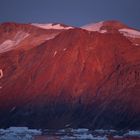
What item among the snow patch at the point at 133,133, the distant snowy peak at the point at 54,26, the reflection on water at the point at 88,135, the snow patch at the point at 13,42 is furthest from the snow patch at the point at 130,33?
the snow patch at the point at 133,133

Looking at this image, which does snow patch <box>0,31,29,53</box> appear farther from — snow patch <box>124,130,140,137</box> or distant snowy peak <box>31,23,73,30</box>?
snow patch <box>124,130,140,137</box>

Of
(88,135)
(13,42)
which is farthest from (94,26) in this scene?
(88,135)

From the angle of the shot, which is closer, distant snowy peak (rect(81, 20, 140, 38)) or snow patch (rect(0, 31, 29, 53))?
distant snowy peak (rect(81, 20, 140, 38))

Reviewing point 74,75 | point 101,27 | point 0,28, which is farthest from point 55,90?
point 0,28

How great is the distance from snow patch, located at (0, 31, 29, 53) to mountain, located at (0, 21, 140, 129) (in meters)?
6.66

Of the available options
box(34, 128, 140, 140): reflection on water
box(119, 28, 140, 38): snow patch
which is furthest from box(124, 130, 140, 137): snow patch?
box(119, 28, 140, 38): snow patch

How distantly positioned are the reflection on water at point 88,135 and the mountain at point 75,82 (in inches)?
149

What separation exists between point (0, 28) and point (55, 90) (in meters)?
36.6

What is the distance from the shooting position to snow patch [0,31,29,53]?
107 m

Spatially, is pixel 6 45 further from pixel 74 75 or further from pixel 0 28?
pixel 74 75

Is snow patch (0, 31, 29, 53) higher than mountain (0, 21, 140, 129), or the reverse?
snow patch (0, 31, 29, 53)

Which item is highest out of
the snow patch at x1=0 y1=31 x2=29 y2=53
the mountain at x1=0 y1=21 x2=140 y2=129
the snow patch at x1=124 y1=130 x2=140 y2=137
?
the snow patch at x1=0 y1=31 x2=29 y2=53

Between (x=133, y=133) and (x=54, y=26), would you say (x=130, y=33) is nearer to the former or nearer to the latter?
(x=54, y=26)

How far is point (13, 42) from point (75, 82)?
30.2 m
